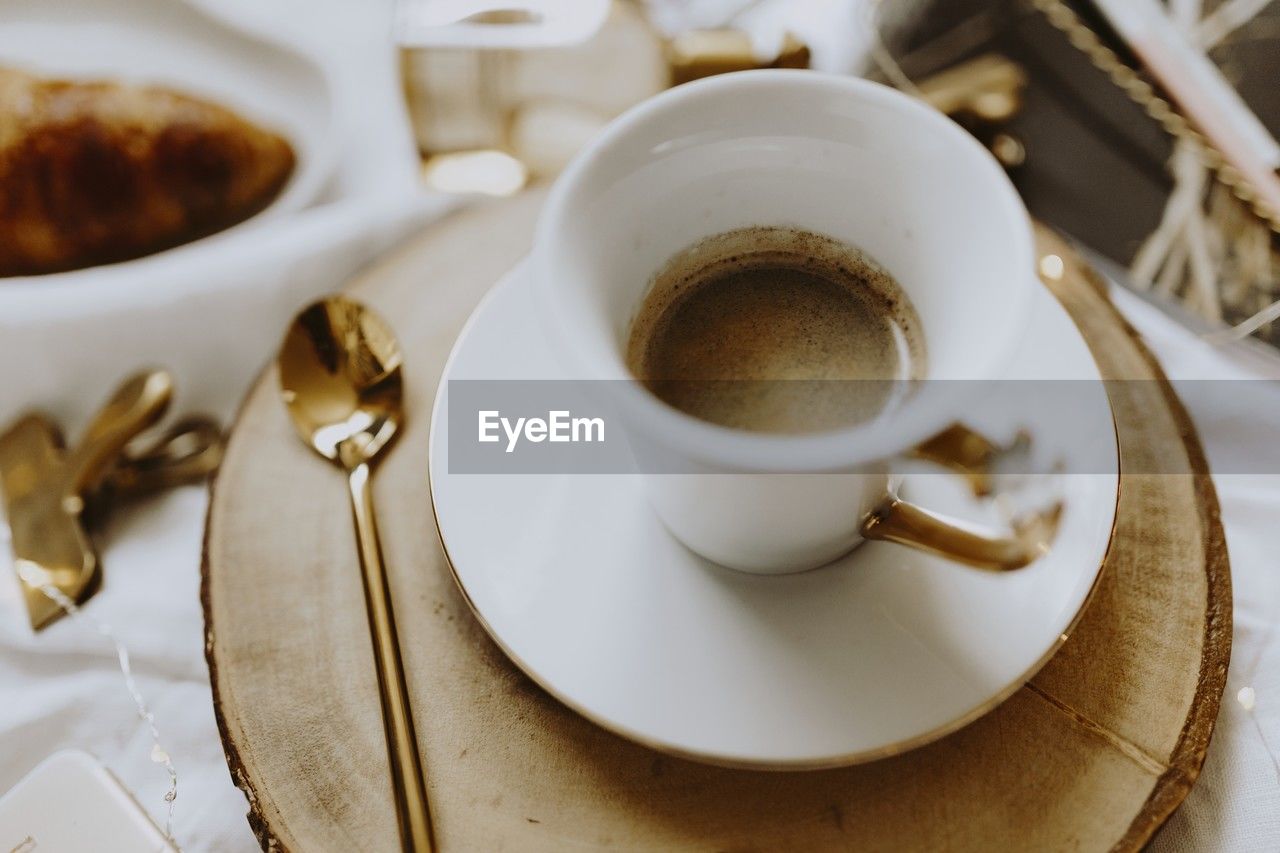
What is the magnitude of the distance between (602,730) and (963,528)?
0.25 meters

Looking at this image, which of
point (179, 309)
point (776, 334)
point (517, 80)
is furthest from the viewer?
point (517, 80)

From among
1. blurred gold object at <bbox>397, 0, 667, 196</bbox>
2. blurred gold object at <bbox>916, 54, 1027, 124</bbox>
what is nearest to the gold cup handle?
blurred gold object at <bbox>916, 54, 1027, 124</bbox>

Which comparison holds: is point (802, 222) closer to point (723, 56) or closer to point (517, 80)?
point (723, 56)

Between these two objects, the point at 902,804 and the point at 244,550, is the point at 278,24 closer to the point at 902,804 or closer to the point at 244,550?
the point at 244,550

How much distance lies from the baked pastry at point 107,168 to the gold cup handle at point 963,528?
0.71 metres

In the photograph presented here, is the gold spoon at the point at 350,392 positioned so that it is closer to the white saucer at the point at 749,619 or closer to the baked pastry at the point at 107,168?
the white saucer at the point at 749,619

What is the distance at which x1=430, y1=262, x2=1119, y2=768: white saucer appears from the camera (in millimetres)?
507

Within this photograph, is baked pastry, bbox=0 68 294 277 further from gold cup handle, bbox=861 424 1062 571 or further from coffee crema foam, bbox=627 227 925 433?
gold cup handle, bbox=861 424 1062 571

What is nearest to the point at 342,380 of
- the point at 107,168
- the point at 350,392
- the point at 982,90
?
the point at 350,392

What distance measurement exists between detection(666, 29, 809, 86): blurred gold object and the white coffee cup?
384 millimetres

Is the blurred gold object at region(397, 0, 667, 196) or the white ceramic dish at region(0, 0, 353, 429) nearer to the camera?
the white ceramic dish at region(0, 0, 353, 429)

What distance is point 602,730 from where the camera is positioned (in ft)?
1.88

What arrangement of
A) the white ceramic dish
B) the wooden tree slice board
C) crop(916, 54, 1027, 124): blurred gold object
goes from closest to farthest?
1. the wooden tree slice board
2. the white ceramic dish
3. crop(916, 54, 1027, 124): blurred gold object

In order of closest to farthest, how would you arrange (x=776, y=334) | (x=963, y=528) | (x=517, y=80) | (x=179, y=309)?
(x=963, y=528) < (x=776, y=334) < (x=179, y=309) < (x=517, y=80)
